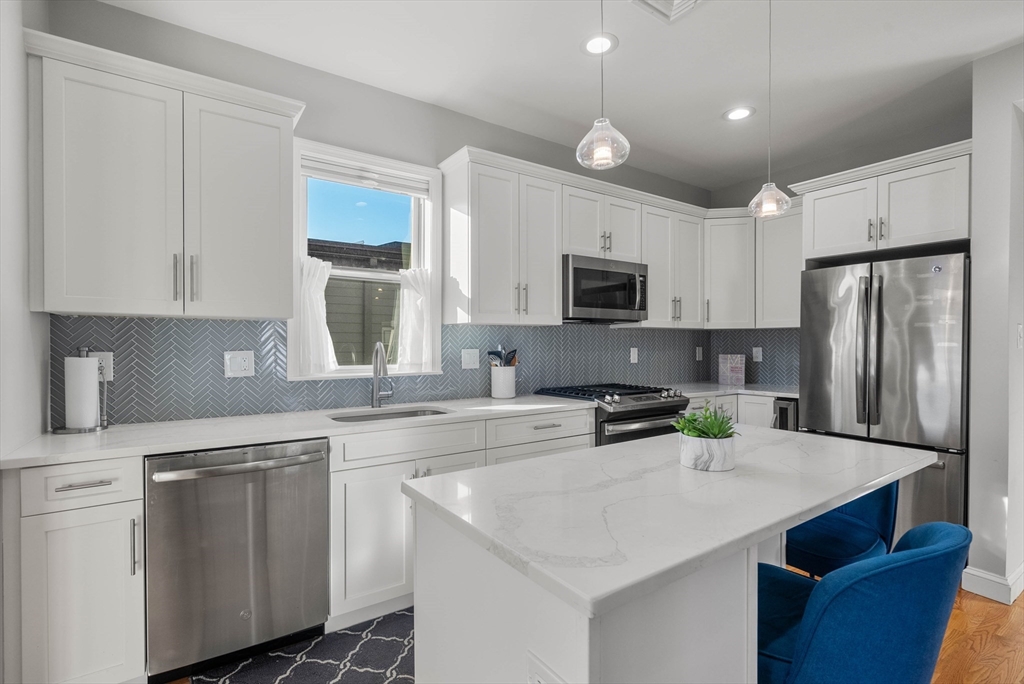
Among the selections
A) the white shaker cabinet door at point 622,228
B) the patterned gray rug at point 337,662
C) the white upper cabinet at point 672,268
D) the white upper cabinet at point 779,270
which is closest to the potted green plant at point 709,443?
the patterned gray rug at point 337,662

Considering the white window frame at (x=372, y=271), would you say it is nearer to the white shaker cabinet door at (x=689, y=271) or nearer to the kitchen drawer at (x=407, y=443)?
the kitchen drawer at (x=407, y=443)

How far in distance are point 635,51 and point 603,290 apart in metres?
1.46

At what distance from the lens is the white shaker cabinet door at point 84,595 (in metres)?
1.71

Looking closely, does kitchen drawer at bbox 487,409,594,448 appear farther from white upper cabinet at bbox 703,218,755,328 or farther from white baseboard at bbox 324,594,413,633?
white upper cabinet at bbox 703,218,755,328

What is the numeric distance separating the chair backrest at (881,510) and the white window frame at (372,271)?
224 cm

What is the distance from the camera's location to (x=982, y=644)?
2248 millimetres

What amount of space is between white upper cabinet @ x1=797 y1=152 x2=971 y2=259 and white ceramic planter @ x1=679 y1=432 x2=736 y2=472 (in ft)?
7.77

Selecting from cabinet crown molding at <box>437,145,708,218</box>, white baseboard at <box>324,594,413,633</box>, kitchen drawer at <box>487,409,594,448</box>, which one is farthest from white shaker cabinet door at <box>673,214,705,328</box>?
white baseboard at <box>324,594,413,633</box>

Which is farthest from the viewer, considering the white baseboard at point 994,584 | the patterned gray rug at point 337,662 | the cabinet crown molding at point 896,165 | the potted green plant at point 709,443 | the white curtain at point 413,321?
the white curtain at point 413,321

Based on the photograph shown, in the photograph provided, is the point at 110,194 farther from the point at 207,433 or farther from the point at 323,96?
the point at 323,96

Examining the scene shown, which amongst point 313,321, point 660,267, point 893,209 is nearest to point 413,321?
point 313,321

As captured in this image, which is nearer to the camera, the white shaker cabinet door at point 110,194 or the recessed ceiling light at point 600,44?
the white shaker cabinet door at point 110,194

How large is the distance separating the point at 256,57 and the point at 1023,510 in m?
4.72

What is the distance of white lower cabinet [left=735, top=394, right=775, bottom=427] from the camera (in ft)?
12.4
